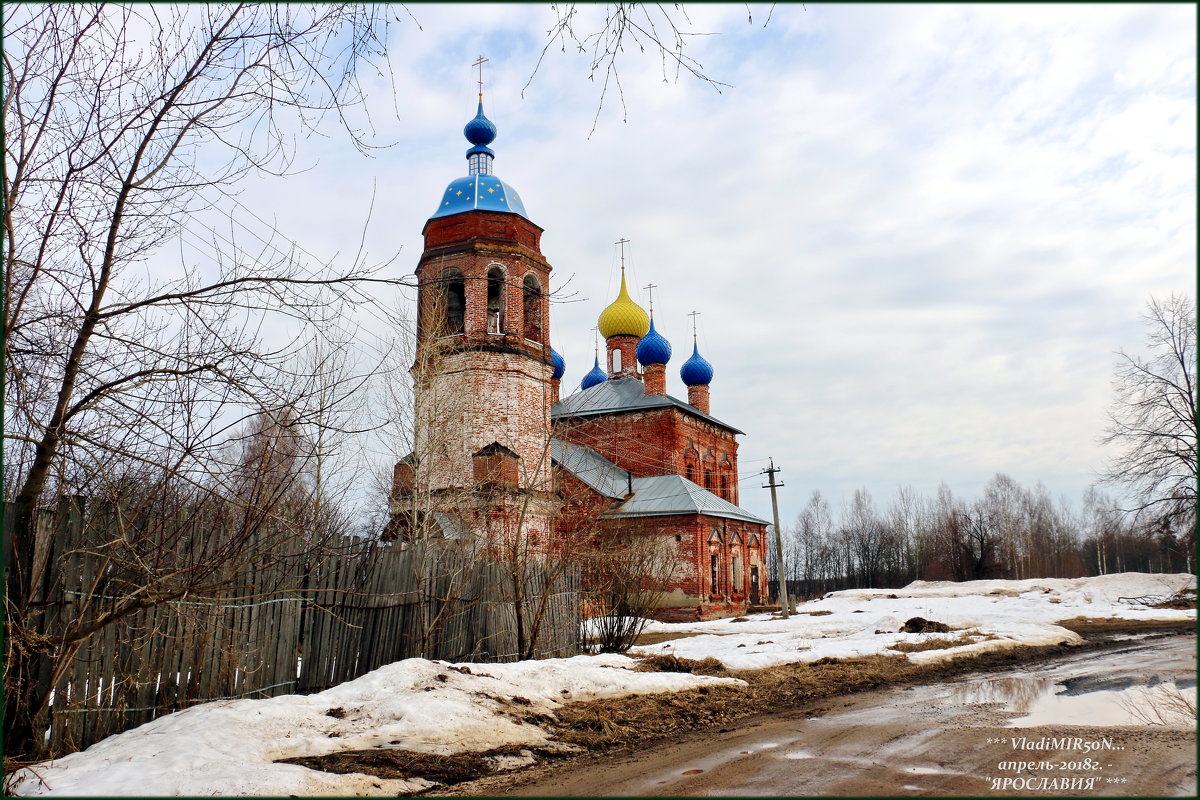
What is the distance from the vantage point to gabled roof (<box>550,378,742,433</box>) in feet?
113

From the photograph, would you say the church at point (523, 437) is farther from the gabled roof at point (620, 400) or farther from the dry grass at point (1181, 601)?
the dry grass at point (1181, 601)

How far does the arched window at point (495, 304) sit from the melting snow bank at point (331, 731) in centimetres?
1563

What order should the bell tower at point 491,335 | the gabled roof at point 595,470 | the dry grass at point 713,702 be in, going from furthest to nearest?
the gabled roof at point 595,470 → the bell tower at point 491,335 → the dry grass at point 713,702

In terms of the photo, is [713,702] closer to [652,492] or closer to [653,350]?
[652,492]

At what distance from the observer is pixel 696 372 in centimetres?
4131

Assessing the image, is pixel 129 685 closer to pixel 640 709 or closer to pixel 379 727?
pixel 379 727

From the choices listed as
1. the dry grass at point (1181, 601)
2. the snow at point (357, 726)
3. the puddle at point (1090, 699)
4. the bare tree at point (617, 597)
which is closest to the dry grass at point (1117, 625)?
the dry grass at point (1181, 601)

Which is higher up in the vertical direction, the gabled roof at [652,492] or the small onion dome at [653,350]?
the small onion dome at [653,350]

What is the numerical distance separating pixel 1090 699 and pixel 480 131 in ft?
74.2

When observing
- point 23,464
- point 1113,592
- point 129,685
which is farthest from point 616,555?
point 1113,592

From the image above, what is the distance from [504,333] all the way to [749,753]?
18433 millimetres

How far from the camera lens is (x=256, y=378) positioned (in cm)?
514

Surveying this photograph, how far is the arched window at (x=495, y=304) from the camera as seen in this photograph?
24.3 meters

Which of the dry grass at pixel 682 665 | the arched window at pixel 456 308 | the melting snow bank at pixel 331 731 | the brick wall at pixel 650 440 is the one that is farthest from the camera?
the brick wall at pixel 650 440
